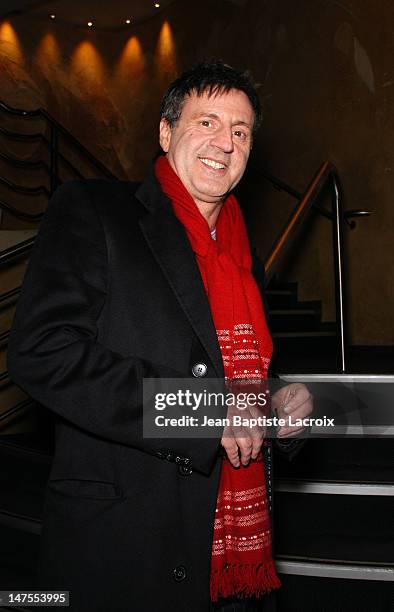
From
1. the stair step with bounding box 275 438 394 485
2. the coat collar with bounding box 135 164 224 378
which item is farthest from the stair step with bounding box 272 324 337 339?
the coat collar with bounding box 135 164 224 378

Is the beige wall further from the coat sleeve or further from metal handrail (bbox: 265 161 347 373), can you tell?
the coat sleeve

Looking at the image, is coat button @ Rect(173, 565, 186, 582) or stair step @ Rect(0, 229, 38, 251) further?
stair step @ Rect(0, 229, 38, 251)

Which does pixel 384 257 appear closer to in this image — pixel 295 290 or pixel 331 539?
pixel 295 290

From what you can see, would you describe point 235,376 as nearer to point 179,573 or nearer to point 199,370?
point 199,370

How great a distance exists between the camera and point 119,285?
3.82ft

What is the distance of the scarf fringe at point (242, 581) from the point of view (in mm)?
1251

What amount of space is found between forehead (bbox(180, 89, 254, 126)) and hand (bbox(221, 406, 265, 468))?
2.16 feet

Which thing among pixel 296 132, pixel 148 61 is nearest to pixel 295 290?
pixel 296 132

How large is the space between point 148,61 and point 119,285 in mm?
7855

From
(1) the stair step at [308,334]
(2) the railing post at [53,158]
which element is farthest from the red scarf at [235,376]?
(2) the railing post at [53,158]

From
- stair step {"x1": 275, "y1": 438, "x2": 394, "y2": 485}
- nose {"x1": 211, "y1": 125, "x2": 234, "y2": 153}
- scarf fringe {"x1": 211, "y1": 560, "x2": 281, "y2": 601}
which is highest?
nose {"x1": 211, "y1": 125, "x2": 234, "y2": 153}

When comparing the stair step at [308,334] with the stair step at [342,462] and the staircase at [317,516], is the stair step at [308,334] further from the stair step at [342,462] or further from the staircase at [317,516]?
the stair step at [342,462]

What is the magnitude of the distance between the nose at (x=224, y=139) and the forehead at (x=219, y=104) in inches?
1.2

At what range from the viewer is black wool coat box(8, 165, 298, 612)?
42.8 inches
